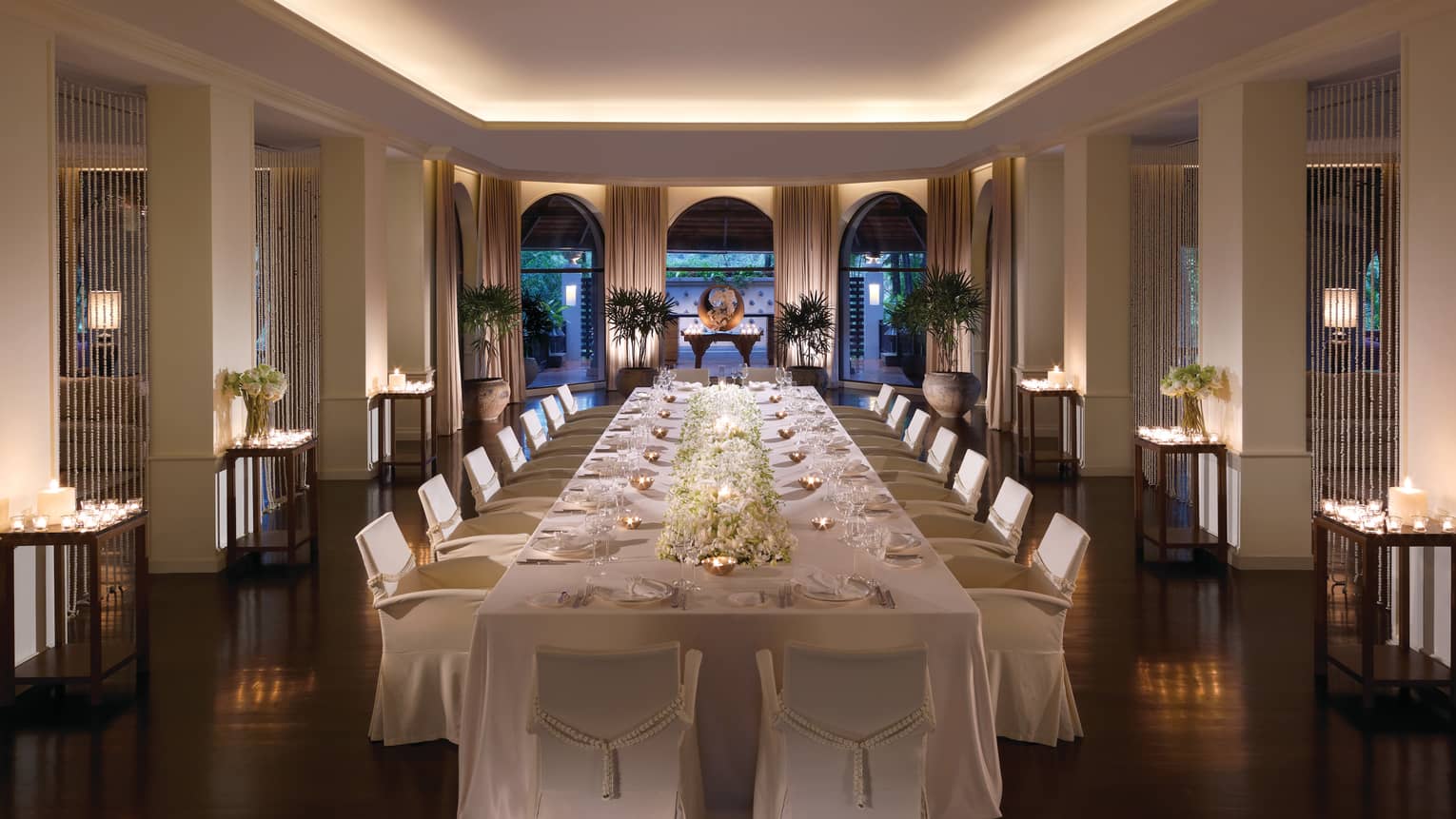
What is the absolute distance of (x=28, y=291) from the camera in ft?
17.3

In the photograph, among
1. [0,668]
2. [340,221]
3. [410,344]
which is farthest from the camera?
[410,344]

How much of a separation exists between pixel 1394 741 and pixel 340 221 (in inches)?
334

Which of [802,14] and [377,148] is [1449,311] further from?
[377,148]

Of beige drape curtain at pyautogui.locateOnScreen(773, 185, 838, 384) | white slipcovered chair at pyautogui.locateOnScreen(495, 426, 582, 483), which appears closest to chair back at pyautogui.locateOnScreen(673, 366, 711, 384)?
beige drape curtain at pyautogui.locateOnScreen(773, 185, 838, 384)

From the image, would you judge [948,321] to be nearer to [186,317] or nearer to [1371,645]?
[186,317]

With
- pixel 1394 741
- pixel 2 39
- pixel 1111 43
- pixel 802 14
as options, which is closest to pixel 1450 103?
pixel 1111 43

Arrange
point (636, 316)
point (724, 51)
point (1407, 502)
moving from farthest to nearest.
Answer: point (636, 316) < point (724, 51) < point (1407, 502)

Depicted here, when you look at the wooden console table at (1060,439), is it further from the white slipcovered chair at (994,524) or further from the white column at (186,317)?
the white column at (186,317)

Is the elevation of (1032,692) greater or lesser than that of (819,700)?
lesser

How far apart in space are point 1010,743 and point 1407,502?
210cm

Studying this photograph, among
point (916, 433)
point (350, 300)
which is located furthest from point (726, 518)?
point (350, 300)

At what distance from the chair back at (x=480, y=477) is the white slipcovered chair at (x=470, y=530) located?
1.81 feet

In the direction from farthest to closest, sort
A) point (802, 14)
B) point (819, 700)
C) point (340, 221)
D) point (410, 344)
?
point (410, 344) → point (340, 221) → point (802, 14) → point (819, 700)

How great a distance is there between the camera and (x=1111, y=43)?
22.6 ft
